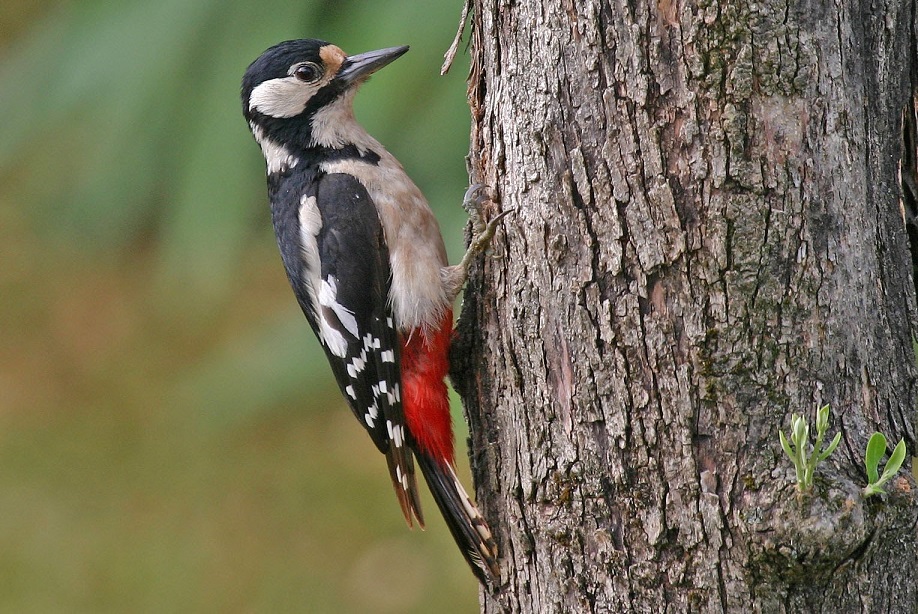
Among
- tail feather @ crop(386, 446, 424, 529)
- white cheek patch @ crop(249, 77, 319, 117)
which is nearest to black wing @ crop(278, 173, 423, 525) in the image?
tail feather @ crop(386, 446, 424, 529)

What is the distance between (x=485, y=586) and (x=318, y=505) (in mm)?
3894

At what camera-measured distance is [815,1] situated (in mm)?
1945

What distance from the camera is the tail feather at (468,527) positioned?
237 cm

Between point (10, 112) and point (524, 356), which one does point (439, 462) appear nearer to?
point (524, 356)

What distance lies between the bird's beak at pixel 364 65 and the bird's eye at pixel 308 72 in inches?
2.4

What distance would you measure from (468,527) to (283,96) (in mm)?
1447

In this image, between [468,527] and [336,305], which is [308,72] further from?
[468,527]

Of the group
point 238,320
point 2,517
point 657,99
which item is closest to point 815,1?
point 657,99

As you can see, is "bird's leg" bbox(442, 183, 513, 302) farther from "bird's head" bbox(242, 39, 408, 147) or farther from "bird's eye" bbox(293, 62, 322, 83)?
"bird's eye" bbox(293, 62, 322, 83)

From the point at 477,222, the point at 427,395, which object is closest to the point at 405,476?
the point at 427,395

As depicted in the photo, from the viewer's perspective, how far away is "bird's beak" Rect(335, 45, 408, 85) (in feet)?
10.1

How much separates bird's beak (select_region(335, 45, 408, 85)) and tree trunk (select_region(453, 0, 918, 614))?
3.17 ft

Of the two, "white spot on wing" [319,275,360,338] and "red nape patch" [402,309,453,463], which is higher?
"white spot on wing" [319,275,360,338]

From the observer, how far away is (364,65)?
10.2 ft
